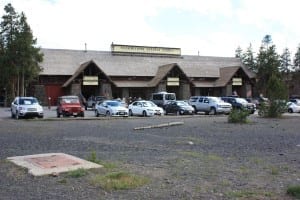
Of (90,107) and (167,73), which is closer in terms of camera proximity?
(90,107)

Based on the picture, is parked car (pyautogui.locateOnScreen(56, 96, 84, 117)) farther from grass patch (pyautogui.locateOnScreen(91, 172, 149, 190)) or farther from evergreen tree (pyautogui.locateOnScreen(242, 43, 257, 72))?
evergreen tree (pyautogui.locateOnScreen(242, 43, 257, 72))

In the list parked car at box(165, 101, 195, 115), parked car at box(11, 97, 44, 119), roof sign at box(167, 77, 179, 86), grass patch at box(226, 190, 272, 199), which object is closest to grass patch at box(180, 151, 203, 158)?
grass patch at box(226, 190, 272, 199)

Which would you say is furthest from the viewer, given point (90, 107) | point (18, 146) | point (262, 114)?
point (90, 107)

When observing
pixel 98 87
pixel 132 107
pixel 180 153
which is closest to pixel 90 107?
pixel 98 87

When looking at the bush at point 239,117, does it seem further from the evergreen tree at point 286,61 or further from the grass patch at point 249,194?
the evergreen tree at point 286,61

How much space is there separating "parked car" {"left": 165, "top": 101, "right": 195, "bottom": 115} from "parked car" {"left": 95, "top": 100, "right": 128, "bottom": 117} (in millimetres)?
6048

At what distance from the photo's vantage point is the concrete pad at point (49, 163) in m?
9.48

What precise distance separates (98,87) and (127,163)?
173 feet

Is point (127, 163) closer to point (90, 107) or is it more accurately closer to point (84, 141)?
point (84, 141)

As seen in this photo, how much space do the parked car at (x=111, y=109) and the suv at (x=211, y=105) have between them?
8.92 meters

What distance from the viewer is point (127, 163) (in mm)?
10742

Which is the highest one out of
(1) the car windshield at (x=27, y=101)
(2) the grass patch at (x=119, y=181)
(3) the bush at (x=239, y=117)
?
(1) the car windshield at (x=27, y=101)

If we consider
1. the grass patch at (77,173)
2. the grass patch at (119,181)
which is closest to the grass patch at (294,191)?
the grass patch at (119,181)

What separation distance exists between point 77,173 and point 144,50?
2547 inches
